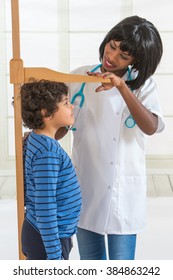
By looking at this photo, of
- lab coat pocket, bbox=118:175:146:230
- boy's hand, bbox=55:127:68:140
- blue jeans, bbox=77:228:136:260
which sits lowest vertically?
blue jeans, bbox=77:228:136:260

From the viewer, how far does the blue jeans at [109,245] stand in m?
1.26

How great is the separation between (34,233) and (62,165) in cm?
16

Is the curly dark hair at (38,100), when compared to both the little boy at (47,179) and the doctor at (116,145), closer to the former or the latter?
the little boy at (47,179)

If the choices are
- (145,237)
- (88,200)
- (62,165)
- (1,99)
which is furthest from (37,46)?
(62,165)

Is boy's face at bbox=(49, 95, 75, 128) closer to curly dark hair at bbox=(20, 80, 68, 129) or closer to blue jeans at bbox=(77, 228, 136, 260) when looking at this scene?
curly dark hair at bbox=(20, 80, 68, 129)

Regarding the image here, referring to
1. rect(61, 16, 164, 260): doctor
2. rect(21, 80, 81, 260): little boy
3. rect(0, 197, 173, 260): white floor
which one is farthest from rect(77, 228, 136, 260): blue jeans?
rect(0, 197, 173, 260): white floor

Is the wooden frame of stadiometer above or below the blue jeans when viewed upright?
above

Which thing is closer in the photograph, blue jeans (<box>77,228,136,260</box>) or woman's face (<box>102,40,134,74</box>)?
woman's face (<box>102,40,134,74</box>)

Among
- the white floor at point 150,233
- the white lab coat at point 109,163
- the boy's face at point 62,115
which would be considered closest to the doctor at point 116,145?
the white lab coat at point 109,163

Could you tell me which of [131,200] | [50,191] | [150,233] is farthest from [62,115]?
[150,233]

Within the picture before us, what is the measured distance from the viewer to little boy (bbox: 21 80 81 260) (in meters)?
1.01

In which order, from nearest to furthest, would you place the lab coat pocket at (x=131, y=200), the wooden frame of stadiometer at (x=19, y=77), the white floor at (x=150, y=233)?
the wooden frame of stadiometer at (x=19, y=77) → the lab coat pocket at (x=131, y=200) → the white floor at (x=150, y=233)

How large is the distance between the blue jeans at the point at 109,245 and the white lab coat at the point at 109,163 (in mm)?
31

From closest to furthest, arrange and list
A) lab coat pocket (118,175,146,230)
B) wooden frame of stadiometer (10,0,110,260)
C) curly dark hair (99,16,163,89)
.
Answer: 1. wooden frame of stadiometer (10,0,110,260)
2. curly dark hair (99,16,163,89)
3. lab coat pocket (118,175,146,230)
